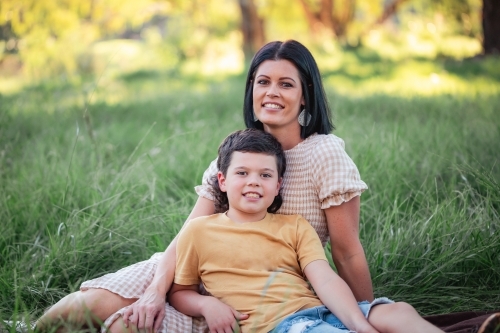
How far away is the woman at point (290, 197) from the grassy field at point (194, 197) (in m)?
0.24

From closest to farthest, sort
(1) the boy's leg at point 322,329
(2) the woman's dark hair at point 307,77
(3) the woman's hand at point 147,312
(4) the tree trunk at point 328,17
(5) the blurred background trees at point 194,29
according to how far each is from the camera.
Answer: (1) the boy's leg at point 322,329 < (3) the woman's hand at point 147,312 < (2) the woman's dark hair at point 307,77 < (5) the blurred background trees at point 194,29 < (4) the tree trunk at point 328,17

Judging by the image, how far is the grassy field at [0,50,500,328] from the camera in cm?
285

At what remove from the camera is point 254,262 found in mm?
2229

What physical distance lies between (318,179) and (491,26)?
29.4ft

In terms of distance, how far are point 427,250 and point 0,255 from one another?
215 centimetres

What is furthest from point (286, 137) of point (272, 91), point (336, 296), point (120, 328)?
point (120, 328)

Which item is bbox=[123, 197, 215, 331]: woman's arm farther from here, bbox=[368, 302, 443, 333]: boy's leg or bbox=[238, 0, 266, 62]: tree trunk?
bbox=[238, 0, 266, 62]: tree trunk

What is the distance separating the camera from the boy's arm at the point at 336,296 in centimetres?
201

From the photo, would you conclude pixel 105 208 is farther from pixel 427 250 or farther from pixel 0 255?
pixel 427 250

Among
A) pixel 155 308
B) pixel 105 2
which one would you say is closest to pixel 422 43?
pixel 105 2

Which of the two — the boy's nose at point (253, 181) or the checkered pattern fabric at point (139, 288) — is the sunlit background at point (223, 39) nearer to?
the checkered pattern fabric at point (139, 288)

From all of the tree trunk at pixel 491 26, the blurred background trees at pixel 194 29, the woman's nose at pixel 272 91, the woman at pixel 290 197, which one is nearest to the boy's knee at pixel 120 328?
the woman at pixel 290 197

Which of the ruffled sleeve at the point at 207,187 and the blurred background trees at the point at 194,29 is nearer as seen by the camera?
the ruffled sleeve at the point at 207,187

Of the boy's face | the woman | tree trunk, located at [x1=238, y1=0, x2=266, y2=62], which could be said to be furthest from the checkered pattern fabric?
tree trunk, located at [x1=238, y1=0, x2=266, y2=62]
